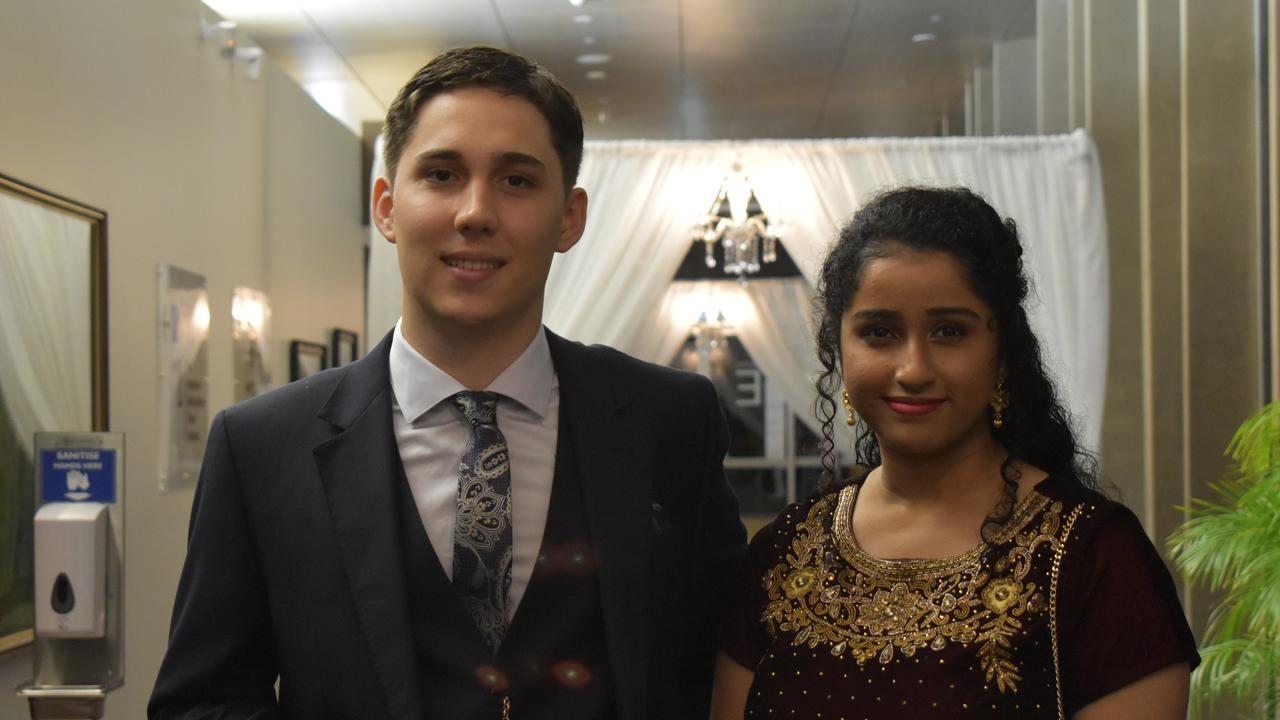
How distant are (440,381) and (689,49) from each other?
5.42m

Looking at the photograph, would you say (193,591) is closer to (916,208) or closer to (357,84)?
(916,208)

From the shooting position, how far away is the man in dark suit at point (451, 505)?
4.83ft

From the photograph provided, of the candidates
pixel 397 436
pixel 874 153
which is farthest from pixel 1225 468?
pixel 397 436

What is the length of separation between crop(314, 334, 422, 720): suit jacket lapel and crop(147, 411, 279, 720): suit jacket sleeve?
0.12 metres

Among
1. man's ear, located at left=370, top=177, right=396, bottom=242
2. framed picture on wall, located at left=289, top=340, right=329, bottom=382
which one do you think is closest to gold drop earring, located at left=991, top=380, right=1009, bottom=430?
man's ear, located at left=370, top=177, right=396, bottom=242

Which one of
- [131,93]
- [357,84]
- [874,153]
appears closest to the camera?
[131,93]

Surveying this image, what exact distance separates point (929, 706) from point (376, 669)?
68cm

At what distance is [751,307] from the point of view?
7324 mm

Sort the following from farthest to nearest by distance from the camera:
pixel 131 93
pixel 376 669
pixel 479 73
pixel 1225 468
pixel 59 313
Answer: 1. pixel 1225 468
2. pixel 131 93
3. pixel 59 313
4. pixel 479 73
5. pixel 376 669

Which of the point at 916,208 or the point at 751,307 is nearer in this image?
the point at 916,208

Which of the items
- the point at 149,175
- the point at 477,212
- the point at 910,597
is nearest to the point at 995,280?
the point at 910,597

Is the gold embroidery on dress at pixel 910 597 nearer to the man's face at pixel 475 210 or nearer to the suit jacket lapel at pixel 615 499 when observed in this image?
the suit jacket lapel at pixel 615 499

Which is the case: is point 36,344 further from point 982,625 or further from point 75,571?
point 982,625

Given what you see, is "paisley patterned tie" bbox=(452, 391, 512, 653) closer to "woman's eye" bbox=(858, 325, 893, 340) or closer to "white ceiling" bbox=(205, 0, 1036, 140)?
"woman's eye" bbox=(858, 325, 893, 340)
